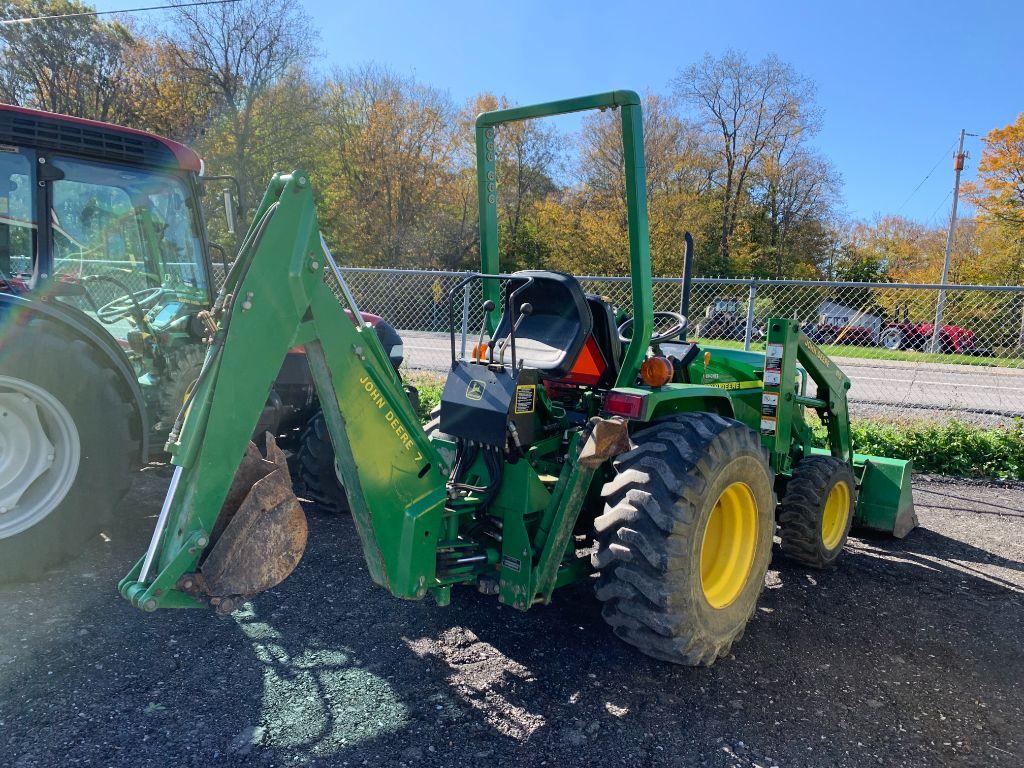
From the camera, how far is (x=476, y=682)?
3008 millimetres

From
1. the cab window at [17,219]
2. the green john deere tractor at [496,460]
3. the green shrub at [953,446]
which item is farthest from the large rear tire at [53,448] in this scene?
the green shrub at [953,446]

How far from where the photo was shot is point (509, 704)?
2854 millimetres

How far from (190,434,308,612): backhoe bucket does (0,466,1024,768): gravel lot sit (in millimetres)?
629

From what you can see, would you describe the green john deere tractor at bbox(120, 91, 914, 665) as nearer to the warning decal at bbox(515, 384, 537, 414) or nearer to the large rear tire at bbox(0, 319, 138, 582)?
the warning decal at bbox(515, 384, 537, 414)

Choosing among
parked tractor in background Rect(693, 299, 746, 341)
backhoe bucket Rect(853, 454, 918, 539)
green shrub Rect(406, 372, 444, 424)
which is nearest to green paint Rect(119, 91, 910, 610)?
backhoe bucket Rect(853, 454, 918, 539)

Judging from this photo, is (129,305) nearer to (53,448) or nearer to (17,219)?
(17,219)

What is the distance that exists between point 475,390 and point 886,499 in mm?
3482

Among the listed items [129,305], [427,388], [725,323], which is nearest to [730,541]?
[129,305]

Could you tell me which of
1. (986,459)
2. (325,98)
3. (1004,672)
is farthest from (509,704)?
(325,98)

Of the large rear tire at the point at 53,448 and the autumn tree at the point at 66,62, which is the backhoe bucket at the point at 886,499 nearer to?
the large rear tire at the point at 53,448

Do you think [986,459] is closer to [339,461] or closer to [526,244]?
[339,461]

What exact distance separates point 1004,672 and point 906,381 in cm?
523

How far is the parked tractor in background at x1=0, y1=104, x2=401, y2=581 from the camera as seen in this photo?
3.73 m

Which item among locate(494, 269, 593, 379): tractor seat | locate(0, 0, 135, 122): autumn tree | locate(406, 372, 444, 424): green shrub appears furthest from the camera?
locate(0, 0, 135, 122): autumn tree
